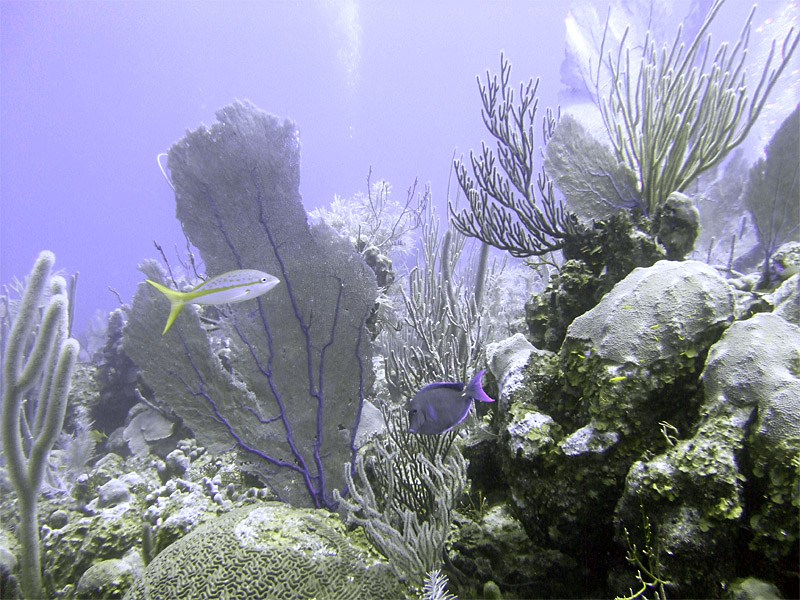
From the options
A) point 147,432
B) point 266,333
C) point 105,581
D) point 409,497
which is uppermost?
point 266,333

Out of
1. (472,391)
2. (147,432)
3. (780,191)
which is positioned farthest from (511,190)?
(147,432)

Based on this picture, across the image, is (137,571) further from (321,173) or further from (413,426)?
(321,173)

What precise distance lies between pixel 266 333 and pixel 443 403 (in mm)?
1837

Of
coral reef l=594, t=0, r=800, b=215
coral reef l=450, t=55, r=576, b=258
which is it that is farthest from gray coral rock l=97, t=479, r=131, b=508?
coral reef l=594, t=0, r=800, b=215

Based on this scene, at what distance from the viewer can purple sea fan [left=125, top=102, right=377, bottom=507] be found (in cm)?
308

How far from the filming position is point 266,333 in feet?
10.4

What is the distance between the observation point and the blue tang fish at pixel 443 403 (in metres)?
1.94

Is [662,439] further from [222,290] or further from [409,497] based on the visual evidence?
[222,290]

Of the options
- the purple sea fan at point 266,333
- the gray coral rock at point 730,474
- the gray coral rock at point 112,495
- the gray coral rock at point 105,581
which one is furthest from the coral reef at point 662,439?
the gray coral rock at point 112,495

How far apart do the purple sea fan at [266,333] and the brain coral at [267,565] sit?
629 millimetres

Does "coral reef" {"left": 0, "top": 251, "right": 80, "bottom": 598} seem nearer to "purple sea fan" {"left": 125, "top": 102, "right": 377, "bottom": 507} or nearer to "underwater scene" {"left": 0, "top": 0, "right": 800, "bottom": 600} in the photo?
"underwater scene" {"left": 0, "top": 0, "right": 800, "bottom": 600}

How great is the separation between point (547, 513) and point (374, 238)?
6027 mm

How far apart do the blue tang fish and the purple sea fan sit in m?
1.31

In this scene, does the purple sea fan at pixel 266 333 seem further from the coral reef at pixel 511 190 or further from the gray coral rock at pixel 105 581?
the coral reef at pixel 511 190
